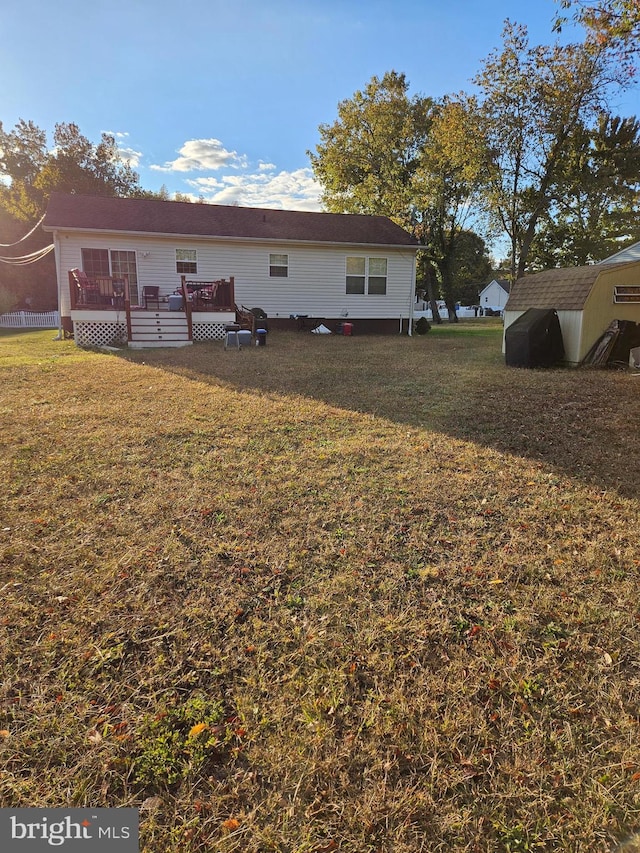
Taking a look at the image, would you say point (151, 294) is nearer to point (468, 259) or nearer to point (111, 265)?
point (111, 265)

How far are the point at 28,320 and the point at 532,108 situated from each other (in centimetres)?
2881

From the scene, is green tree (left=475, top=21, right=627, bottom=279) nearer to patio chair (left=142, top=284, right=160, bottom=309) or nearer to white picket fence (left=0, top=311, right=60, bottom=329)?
patio chair (left=142, top=284, right=160, bottom=309)

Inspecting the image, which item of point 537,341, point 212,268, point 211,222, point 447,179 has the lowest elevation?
point 537,341

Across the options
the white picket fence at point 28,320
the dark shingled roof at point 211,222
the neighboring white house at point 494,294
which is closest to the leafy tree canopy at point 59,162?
the white picket fence at point 28,320

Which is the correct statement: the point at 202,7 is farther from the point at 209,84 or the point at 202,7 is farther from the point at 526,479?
the point at 526,479

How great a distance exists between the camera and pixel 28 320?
28.2m

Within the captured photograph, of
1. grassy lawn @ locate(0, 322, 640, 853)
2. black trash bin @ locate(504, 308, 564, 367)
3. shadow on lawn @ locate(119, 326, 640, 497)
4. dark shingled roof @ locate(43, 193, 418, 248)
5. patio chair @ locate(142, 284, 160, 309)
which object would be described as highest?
dark shingled roof @ locate(43, 193, 418, 248)

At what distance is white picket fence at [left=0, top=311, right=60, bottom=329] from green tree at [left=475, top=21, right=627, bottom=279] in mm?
25532

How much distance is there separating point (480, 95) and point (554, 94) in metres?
3.07

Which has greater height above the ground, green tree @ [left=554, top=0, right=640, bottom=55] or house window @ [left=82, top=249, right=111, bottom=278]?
green tree @ [left=554, top=0, right=640, bottom=55]

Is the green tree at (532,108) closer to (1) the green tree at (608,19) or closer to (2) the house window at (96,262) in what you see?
(1) the green tree at (608,19)

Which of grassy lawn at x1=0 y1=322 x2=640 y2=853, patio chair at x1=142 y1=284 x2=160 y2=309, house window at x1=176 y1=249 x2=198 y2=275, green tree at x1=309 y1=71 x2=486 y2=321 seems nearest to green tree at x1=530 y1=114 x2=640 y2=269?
green tree at x1=309 y1=71 x2=486 y2=321

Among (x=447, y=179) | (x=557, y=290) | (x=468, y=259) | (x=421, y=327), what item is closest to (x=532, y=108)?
(x=447, y=179)

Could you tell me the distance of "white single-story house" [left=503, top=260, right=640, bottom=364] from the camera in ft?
32.6
